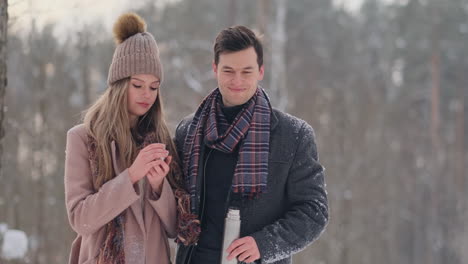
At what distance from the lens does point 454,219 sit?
21.7 m

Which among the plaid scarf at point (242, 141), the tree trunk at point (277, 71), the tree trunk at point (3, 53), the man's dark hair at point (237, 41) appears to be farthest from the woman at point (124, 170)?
the tree trunk at point (277, 71)

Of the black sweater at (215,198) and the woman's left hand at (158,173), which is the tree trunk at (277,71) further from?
the woman's left hand at (158,173)

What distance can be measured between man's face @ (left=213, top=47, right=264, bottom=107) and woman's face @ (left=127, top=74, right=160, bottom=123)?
361 mm

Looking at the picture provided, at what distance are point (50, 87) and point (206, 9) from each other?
6088mm

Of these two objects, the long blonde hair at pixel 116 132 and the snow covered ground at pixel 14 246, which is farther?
the snow covered ground at pixel 14 246

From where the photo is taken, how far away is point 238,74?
8.95ft

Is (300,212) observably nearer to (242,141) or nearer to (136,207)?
(242,141)

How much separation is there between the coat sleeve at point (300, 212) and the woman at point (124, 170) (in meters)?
0.53

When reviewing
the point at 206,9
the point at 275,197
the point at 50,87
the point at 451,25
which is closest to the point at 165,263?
the point at 275,197

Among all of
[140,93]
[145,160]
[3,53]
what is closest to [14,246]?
[3,53]

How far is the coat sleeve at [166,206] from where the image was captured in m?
2.71

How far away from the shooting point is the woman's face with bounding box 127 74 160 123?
2824 mm

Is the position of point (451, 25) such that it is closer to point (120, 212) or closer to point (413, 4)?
point (413, 4)

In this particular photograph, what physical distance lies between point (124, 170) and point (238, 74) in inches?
28.5
